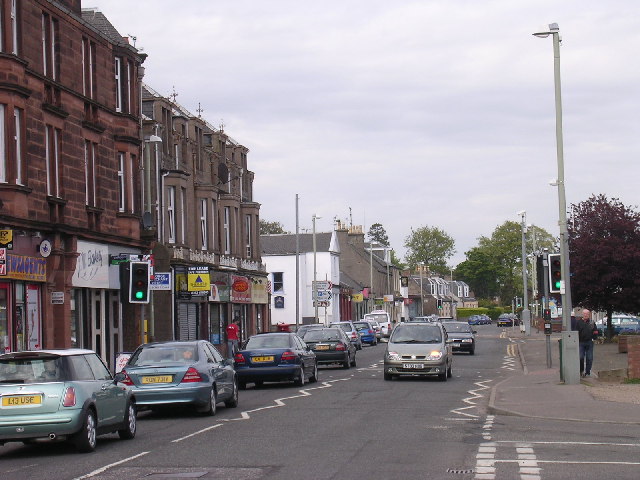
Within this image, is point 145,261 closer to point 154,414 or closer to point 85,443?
point 154,414

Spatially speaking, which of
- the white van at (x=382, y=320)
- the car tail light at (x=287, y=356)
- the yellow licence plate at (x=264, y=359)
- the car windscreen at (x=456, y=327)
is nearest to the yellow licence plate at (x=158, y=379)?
the yellow licence plate at (x=264, y=359)

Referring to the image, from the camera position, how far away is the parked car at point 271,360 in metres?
27.9

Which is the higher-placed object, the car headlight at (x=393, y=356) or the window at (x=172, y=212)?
the window at (x=172, y=212)

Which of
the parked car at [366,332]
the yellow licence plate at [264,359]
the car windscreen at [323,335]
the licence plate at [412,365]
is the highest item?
the car windscreen at [323,335]

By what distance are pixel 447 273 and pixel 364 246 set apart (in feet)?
235

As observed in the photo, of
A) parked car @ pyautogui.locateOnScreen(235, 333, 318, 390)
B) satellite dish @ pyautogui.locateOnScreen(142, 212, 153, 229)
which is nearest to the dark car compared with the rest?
satellite dish @ pyautogui.locateOnScreen(142, 212, 153, 229)

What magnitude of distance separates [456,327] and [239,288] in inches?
414

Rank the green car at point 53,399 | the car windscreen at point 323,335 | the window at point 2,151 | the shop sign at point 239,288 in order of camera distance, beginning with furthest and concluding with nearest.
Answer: the shop sign at point 239,288 < the car windscreen at point 323,335 < the window at point 2,151 < the green car at point 53,399

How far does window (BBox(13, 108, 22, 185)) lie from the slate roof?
5995cm

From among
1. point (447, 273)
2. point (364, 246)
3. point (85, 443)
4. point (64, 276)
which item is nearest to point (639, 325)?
point (64, 276)

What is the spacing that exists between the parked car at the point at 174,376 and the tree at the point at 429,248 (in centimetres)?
15604

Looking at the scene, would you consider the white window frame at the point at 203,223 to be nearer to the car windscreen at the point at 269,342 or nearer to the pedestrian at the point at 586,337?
the car windscreen at the point at 269,342

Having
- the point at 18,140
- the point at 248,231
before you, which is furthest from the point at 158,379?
the point at 248,231

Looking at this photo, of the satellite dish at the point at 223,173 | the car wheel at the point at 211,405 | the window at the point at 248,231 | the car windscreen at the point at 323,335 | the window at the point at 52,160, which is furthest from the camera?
the window at the point at 248,231
